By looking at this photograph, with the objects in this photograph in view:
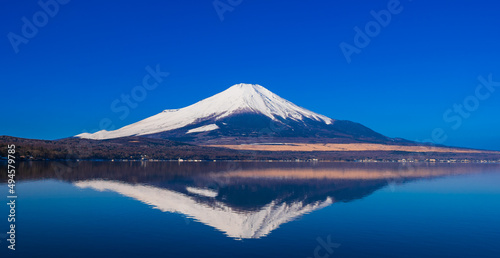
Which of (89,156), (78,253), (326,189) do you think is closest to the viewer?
(78,253)

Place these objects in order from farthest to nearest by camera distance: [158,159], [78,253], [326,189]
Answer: [158,159] < [326,189] < [78,253]

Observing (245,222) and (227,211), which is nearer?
(245,222)

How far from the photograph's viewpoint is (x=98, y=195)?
134ft

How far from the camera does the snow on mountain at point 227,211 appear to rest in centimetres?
2670

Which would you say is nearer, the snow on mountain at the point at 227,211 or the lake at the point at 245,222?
the lake at the point at 245,222

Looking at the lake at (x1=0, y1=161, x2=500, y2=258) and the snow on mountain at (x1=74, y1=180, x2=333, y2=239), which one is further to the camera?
the snow on mountain at (x1=74, y1=180, x2=333, y2=239)

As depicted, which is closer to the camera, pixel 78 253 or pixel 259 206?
pixel 78 253

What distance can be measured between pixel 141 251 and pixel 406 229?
1600cm

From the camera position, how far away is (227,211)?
110ft

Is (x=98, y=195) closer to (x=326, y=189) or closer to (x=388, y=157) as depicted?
(x=326, y=189)

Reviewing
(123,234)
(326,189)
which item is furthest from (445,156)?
(123,234)

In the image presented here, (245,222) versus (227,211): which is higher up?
(227,211)

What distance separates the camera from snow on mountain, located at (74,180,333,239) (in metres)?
26.7

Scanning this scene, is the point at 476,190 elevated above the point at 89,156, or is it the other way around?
the point at 89,156
